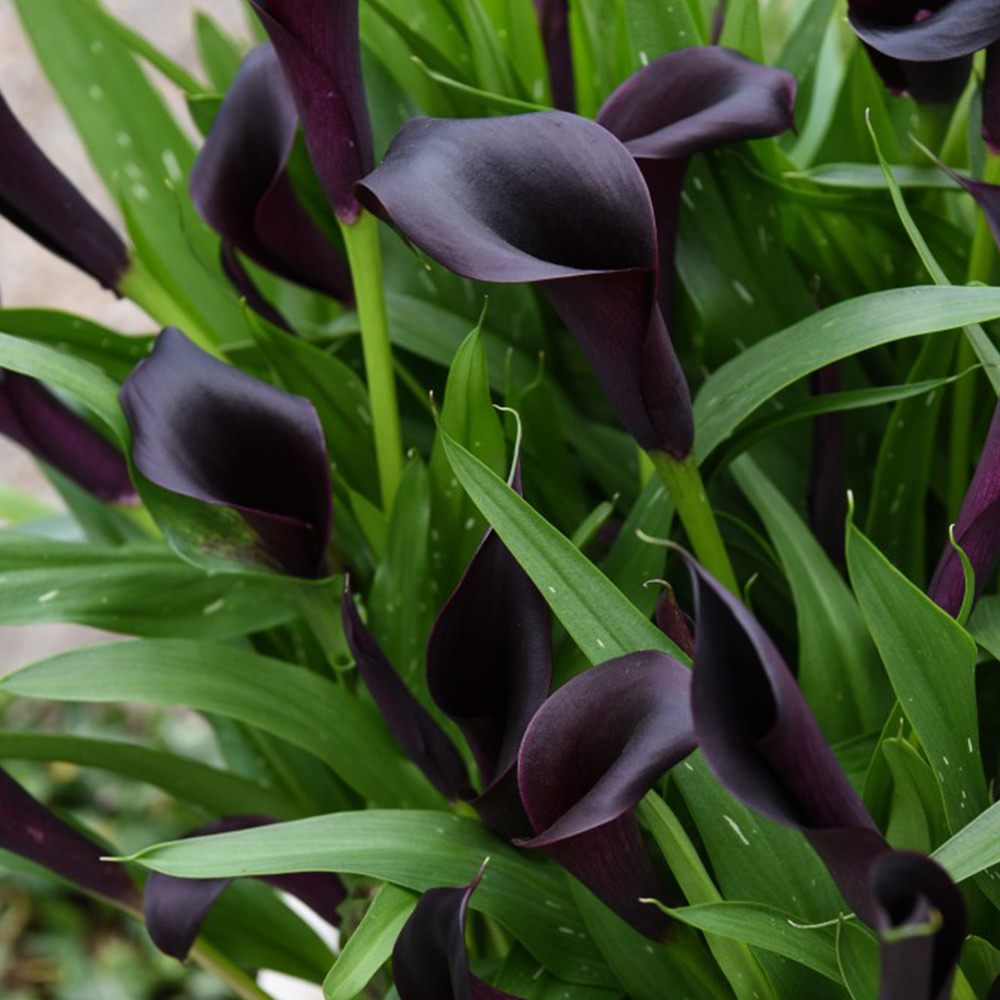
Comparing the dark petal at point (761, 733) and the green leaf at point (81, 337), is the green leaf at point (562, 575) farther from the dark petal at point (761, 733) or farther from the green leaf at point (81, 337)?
the green leaf at point (81, 337)

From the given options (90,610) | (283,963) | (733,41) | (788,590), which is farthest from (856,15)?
(283,963)

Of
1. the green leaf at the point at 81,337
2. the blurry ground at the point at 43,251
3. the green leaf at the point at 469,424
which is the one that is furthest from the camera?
the blurry ground at the point at 43,251

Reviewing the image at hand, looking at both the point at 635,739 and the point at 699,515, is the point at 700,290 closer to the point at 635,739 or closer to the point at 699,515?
the point at 699,515

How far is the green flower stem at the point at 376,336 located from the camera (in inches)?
17.1

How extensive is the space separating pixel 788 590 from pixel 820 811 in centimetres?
26

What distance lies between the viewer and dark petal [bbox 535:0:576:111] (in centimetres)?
56

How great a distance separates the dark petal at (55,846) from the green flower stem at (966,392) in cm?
32

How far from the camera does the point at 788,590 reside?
0.51 meters

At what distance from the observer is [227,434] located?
1.35ft

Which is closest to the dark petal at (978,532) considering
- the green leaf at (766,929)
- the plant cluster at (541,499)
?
the plant cluster at (541,499)

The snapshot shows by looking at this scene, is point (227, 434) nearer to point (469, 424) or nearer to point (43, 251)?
point (469, 424)

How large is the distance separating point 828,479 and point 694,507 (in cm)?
9

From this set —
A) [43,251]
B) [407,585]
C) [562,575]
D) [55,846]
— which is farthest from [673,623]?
[43,251]

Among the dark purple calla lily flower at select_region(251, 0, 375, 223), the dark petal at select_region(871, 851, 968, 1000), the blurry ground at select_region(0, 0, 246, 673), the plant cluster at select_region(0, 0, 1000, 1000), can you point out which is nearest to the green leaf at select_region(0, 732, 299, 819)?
the plant cluster at select_region(0, 0, 1000, 1000)
